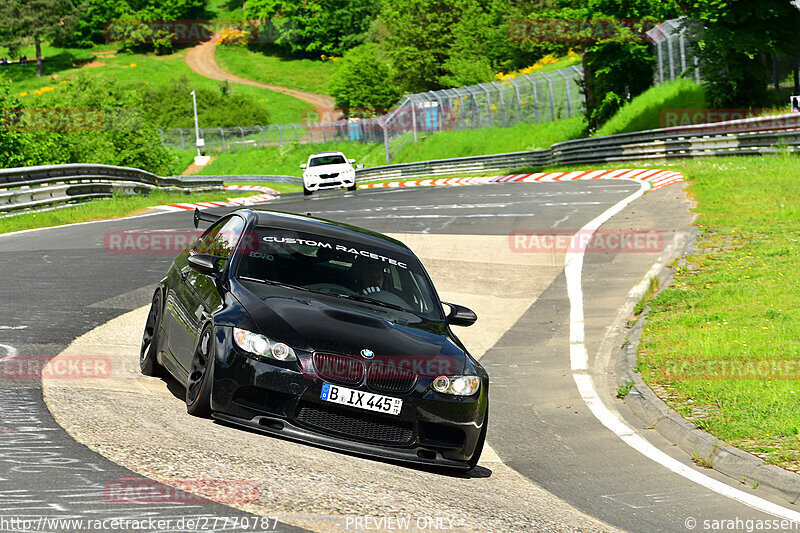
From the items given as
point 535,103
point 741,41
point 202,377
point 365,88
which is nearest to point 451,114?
point 535,103

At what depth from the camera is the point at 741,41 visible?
34250 mm

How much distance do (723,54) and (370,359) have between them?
32.0 metres

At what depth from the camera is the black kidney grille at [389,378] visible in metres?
6.49

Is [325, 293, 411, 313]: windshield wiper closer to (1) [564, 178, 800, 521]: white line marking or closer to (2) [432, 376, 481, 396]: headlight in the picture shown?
(2) [432, 376, 481, 396]: headlight

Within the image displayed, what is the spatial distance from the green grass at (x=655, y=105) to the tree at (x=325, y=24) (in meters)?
97.9

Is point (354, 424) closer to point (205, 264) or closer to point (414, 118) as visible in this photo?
point (205, 264)

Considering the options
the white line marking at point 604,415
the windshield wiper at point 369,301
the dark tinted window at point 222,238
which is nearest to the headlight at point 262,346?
the windshield wiper at point 369,301

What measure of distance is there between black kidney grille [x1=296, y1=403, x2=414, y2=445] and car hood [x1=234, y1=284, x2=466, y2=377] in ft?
1.28

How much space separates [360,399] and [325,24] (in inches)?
5510

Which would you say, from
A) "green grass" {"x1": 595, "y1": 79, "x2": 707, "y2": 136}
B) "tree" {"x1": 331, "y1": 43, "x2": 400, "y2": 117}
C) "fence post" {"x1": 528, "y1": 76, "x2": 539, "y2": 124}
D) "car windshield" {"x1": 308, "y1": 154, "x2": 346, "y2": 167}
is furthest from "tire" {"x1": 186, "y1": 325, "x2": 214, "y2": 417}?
"tree" {"x1": 331, "y1": 43, "x2": 400, "y2": 117}

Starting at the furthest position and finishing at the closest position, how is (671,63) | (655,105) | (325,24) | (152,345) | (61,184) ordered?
1. (325,24)
2. (671,63)
3. (655,105)
4. (61,184)
5. (152,345)

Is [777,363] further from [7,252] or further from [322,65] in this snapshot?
[322,65]

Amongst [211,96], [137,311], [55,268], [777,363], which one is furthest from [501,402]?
[211,96]

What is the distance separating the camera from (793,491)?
21.5ft
